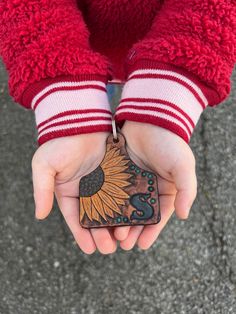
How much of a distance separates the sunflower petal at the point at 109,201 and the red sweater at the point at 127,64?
0.14 meters

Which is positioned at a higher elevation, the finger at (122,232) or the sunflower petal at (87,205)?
the sunflower petal at (87,205)

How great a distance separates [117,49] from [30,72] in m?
0.34

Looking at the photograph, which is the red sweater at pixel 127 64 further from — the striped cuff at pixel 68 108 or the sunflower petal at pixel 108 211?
the sunflower petal at pixel 108 211

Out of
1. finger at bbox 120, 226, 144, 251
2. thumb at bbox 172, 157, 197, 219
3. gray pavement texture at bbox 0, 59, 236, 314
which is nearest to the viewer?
thumb at bbox 172, 157, 197, 219

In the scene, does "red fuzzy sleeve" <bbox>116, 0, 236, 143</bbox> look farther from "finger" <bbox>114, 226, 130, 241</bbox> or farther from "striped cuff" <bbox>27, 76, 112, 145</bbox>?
"finger" <bbox>114, 226, 130, 241</bbox>

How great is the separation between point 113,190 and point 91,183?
5 cm

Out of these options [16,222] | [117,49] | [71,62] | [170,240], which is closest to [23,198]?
[16,222]

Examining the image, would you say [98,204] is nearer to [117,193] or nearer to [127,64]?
[117,193]

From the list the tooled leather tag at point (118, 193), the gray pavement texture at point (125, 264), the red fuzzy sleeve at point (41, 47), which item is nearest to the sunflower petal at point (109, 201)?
the tooled leather tag at point (118, 193)

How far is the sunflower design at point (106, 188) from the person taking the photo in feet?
3.10

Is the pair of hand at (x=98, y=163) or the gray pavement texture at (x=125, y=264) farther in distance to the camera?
the gray pavement texture at (x=125, y=264)

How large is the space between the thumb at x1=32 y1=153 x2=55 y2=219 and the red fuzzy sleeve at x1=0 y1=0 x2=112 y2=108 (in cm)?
16

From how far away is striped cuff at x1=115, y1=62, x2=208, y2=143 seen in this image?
907 mm

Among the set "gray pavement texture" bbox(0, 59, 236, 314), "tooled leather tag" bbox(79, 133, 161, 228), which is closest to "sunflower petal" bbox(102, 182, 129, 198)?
"tooled leather tag" bbox(79, 133, 161, 228)
